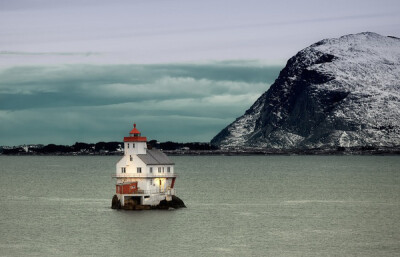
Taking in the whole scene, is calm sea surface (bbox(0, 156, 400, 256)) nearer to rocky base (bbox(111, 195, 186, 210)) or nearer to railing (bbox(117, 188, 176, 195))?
rocky base (bbox(111, 195, 186, 210))

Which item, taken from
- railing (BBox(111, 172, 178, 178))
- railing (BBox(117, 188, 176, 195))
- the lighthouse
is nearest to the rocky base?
the lighthouse

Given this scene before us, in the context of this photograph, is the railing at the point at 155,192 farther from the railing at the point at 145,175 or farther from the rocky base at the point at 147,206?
the railing at the point at 145,175

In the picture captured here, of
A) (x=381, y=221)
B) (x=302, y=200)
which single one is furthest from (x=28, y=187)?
(x=381, y=221)

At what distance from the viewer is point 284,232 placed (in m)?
71.5

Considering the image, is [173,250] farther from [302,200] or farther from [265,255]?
[302,200]

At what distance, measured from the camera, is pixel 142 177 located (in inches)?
3051

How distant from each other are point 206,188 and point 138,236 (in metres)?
60.5

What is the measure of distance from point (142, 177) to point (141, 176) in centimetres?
14

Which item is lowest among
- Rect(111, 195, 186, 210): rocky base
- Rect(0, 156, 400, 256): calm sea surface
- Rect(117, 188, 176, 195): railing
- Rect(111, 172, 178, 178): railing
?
Rect(0, 156, 400, 256): calm sea surface

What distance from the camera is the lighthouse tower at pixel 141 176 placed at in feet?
255

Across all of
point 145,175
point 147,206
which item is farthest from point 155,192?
point 145,175

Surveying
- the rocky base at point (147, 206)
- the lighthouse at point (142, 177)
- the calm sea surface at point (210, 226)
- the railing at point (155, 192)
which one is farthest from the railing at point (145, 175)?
the calm sea surface at point (210, 226)

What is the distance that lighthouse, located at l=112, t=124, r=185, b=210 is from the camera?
77812mm

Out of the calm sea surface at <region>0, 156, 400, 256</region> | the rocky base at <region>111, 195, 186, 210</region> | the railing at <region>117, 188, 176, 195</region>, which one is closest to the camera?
the calm sea surface at <region>0, 156, 400, 256</region>
